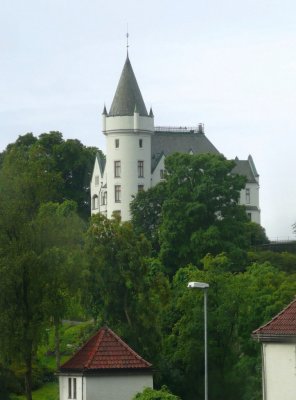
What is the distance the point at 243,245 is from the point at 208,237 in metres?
3.53

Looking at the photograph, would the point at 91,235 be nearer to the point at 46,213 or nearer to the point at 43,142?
the point at 46,213

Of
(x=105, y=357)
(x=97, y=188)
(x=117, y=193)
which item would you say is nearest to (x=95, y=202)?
(x=97, y=188)

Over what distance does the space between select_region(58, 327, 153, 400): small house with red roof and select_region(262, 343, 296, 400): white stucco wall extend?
10.3 m

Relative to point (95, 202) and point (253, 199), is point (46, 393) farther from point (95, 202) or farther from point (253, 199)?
point (253, 199)

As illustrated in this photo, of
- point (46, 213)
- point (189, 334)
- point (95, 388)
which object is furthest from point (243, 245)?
point (95, 388)

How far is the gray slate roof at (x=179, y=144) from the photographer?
142 meters

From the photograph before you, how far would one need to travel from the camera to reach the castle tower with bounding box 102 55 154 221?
134 m

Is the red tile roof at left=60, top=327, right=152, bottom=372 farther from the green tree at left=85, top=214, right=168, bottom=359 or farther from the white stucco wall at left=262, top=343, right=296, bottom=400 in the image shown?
the green tree at left=85, top=214, right=168, bottom=359

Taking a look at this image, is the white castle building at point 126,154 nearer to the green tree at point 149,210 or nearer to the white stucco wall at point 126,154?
the white stucco wall at point 126,154

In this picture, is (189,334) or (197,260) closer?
(189,334)

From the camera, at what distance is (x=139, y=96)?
139 m

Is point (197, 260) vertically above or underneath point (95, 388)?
above

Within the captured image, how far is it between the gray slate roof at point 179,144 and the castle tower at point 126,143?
291 centimetres

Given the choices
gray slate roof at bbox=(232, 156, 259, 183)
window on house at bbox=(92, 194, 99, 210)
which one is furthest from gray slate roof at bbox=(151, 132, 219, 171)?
window on house at bbox=(92, 194, 99, 210)
